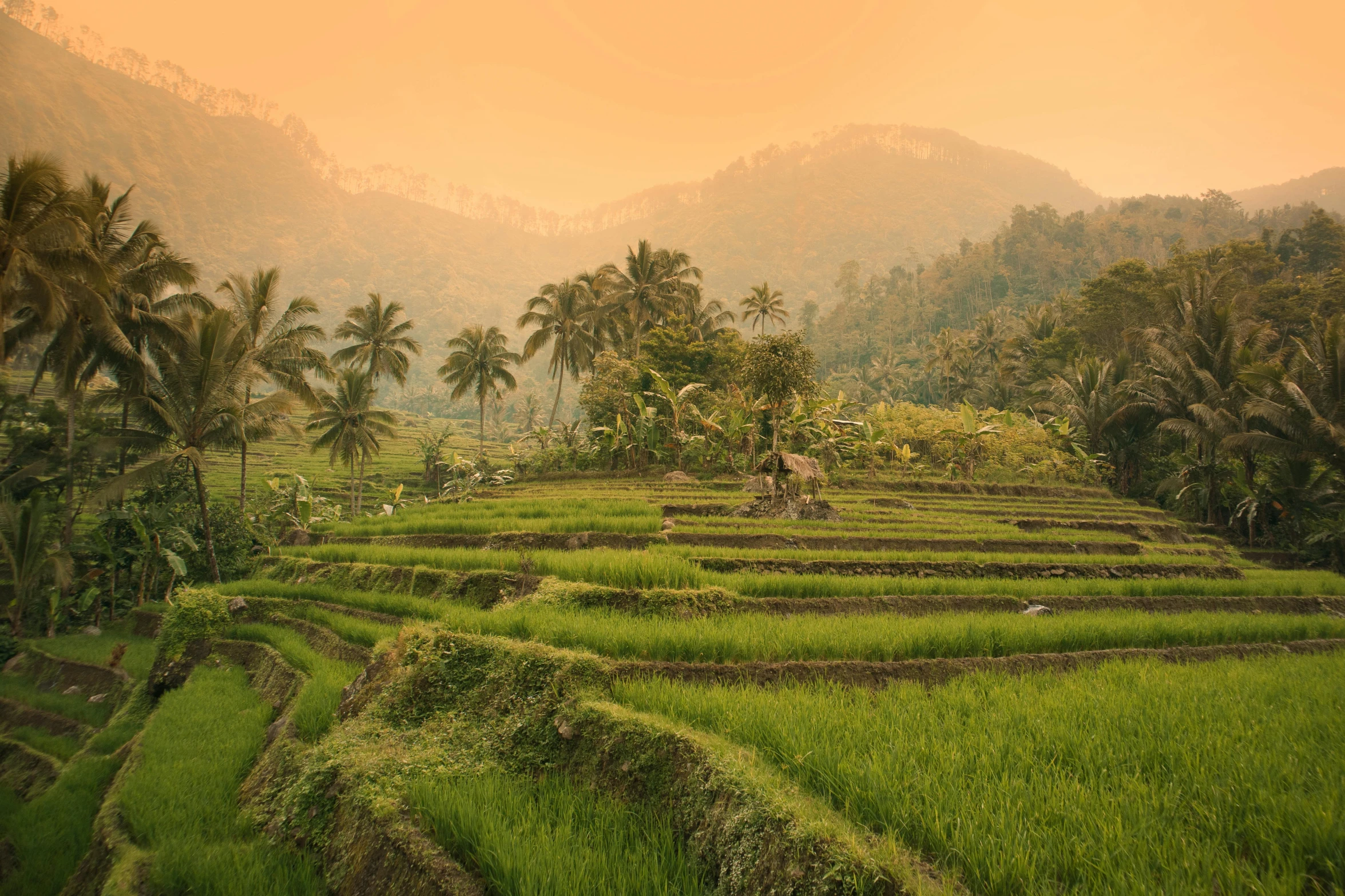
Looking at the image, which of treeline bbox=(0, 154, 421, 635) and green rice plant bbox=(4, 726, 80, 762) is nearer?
green rice plant bbox=(4, 726, 80, 762)

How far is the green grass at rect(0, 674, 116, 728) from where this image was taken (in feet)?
35.0

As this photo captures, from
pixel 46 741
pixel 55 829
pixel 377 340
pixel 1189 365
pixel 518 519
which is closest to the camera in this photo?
pixel 55 829

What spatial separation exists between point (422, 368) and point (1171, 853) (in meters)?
140

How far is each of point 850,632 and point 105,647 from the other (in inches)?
740

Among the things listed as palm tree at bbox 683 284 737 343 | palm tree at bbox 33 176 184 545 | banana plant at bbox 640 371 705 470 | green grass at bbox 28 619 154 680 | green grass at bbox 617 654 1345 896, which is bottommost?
green grass at bbox 28 619 154 680

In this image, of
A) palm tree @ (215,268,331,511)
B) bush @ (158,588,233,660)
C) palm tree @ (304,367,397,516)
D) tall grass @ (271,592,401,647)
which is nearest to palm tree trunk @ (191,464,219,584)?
palm tree @ (215,268,331,511)

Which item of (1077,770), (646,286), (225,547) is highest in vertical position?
(646,286)

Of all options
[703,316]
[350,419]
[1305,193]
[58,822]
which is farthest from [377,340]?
[1305,193]

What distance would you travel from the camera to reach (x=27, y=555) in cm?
1533

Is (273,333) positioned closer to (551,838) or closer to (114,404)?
(114,404)

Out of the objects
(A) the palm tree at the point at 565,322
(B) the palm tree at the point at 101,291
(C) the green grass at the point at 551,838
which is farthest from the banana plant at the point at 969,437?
(B) the palm tree at the point at 101,291

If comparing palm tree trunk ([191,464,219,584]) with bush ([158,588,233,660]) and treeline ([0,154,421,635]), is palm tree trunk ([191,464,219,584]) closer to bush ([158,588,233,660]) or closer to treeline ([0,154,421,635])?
treeline ([0,154,421,635])

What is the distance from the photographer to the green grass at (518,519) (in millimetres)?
10945

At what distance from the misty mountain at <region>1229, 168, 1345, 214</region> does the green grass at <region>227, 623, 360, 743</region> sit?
18499 centimetres
